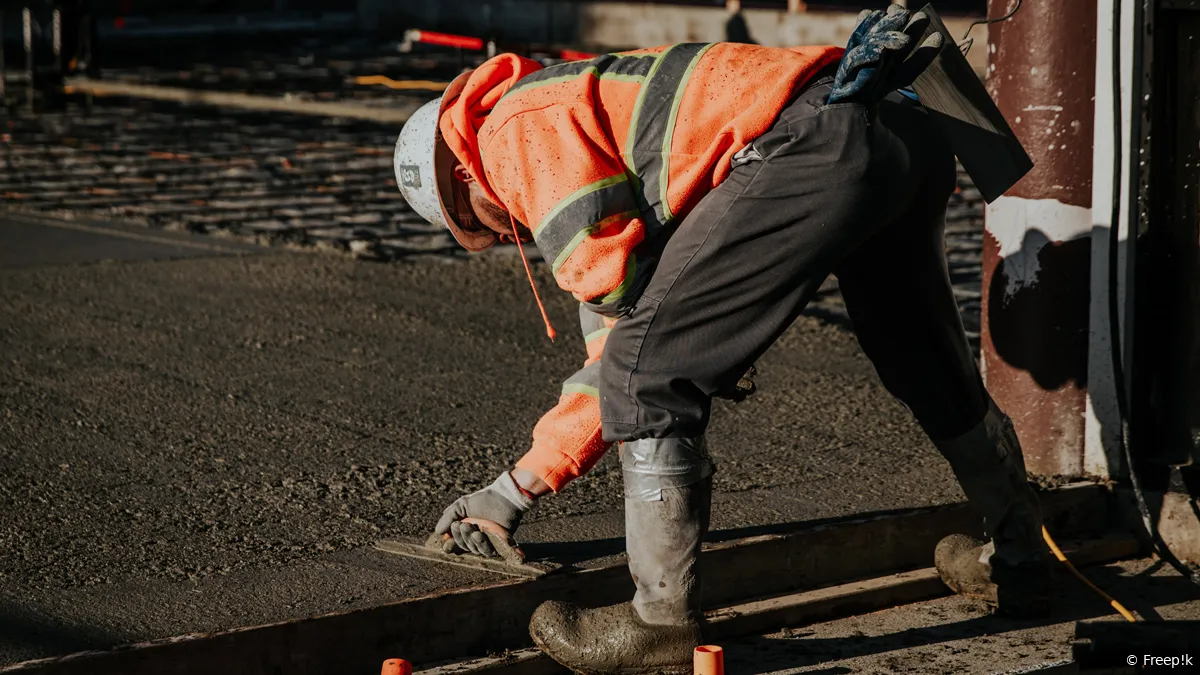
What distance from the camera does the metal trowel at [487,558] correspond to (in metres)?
3.98

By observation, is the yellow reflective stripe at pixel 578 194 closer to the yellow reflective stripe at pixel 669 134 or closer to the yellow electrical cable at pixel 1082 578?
the yellow reflective stripe at pixel 669 134

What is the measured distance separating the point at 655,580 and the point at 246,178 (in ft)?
27.6

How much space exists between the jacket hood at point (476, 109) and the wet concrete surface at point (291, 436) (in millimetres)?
1020

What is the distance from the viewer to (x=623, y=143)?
3494mm

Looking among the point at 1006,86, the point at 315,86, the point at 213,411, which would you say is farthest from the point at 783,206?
the point at 315,86

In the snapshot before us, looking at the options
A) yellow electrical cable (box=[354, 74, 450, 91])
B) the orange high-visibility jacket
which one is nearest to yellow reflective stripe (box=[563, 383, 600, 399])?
the orange high-visibility jacket

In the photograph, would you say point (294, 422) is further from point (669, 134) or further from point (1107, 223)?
point (1107, 223)

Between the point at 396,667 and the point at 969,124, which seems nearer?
the point at 396,667

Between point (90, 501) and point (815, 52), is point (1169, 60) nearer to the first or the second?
point (815, 52)

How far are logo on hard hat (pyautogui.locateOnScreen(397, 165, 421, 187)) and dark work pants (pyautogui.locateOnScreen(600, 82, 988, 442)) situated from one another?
0.65 metres

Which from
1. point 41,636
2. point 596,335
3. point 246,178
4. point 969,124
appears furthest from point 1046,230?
point 246,178

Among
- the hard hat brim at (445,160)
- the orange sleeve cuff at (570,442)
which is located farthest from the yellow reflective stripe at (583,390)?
the hard hat brim at (445,160)

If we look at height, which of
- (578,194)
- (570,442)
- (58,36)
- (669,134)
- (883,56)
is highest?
(883,56)

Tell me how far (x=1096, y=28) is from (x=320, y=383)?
304cm
